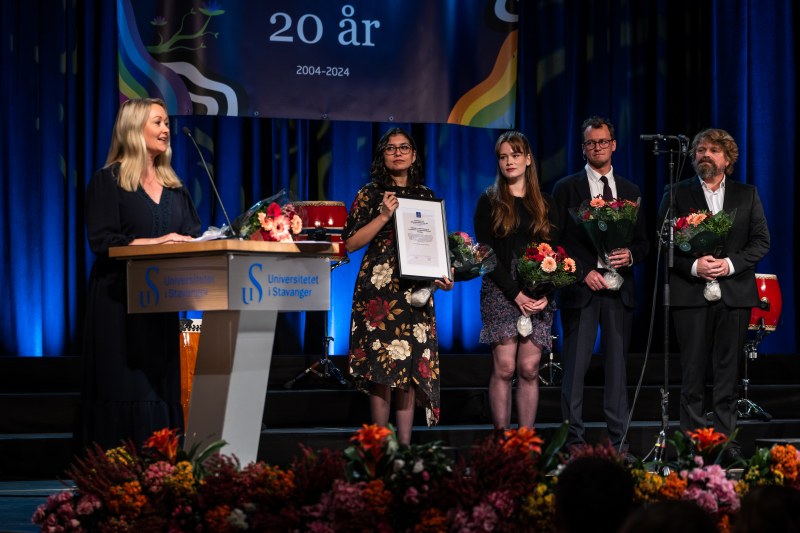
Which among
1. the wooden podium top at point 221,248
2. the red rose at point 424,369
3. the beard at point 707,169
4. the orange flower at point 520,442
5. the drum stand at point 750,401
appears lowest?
the drum stand at point 750,401

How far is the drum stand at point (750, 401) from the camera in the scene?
6.11 metres

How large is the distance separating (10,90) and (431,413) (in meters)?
3.69

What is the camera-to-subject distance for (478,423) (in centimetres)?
604

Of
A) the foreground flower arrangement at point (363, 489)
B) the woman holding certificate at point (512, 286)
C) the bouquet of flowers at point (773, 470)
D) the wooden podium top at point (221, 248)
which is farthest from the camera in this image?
the woman holding certificate at point (512, 286)

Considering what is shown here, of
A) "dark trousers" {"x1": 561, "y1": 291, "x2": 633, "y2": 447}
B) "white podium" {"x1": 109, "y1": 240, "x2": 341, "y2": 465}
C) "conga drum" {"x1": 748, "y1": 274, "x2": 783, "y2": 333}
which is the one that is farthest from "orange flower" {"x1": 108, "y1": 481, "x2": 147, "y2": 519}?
"conga drum" {"x1": 748, "y1": 274, "x2": 783, "y2": 333}

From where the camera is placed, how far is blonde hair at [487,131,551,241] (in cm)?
488

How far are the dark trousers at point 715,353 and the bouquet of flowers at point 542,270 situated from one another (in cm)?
85

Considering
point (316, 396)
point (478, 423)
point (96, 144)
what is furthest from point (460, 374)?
point (96, 144)

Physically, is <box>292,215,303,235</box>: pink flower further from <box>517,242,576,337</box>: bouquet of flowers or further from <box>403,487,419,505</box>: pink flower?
<box>517,242,576,337</box>: bouquet of flowers

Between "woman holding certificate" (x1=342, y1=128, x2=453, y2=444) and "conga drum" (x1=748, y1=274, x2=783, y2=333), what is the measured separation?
2.73m

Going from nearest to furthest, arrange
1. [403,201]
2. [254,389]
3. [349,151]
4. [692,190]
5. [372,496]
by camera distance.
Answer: [372,496] → [254,389] → [403,201] → [692,190] → [349,151]

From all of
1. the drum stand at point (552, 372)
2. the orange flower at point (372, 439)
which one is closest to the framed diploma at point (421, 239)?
the orange flower at point (372, 439)

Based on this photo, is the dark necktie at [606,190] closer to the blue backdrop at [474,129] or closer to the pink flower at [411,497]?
the blue backdrop at [474,129]

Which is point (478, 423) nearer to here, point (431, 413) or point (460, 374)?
point (460, 374)
